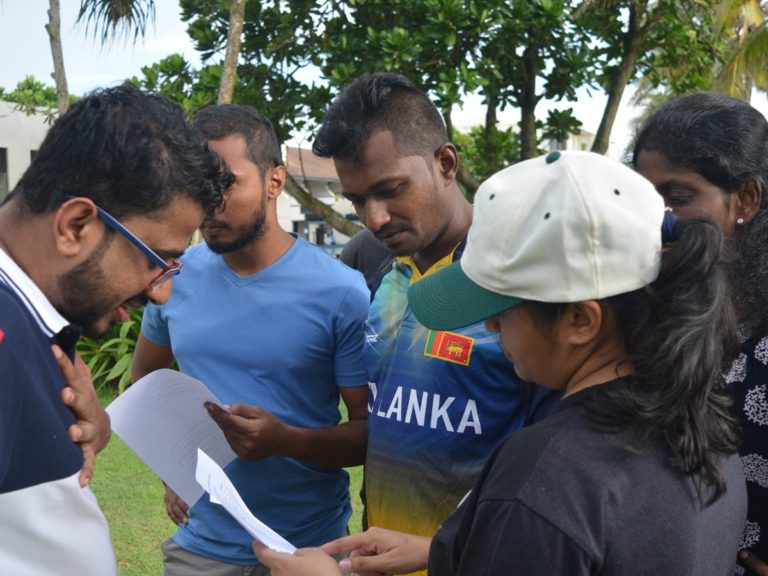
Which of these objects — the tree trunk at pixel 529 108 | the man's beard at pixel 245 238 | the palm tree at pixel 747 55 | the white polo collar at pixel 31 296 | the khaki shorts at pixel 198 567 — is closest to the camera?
the white polo collar at pixel 31 296

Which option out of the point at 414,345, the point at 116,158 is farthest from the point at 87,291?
the point at 414,345

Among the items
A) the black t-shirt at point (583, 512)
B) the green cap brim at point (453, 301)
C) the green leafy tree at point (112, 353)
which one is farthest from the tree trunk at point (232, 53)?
the black t-shirt at point (583, 512)

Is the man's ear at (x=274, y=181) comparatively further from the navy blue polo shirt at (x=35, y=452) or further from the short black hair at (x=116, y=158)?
the navy blue polo shirt at (x=35, y=452)

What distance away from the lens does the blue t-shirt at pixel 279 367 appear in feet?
9.14

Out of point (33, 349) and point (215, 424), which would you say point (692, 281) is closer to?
point (33, 349)

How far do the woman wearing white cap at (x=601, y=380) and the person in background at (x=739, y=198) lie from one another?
1.46 feet

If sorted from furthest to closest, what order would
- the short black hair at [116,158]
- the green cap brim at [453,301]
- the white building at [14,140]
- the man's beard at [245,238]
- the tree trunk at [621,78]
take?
the white building at [14,140] < the tree trunk at [621,78] < the man's beard at [245,238] < the short black hair at [116,158] < the green cap brim at [453,301]

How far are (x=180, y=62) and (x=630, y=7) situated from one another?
16.7 feet

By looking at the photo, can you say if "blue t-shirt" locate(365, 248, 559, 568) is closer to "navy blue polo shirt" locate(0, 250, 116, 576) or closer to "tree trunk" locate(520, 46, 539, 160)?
"navy blue polo shirt" locate(0, 250, 116, 576)

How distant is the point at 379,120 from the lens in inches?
103

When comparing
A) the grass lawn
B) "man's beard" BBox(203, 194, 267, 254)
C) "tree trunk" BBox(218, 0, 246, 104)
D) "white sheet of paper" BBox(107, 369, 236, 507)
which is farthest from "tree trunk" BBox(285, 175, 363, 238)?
"white sheet of paper" BBox(107, 369, 236, 507)

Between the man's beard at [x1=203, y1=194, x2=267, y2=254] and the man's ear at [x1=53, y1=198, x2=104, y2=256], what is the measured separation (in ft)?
3.42

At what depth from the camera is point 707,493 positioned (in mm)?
1404

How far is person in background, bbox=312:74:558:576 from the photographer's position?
7.20ft
